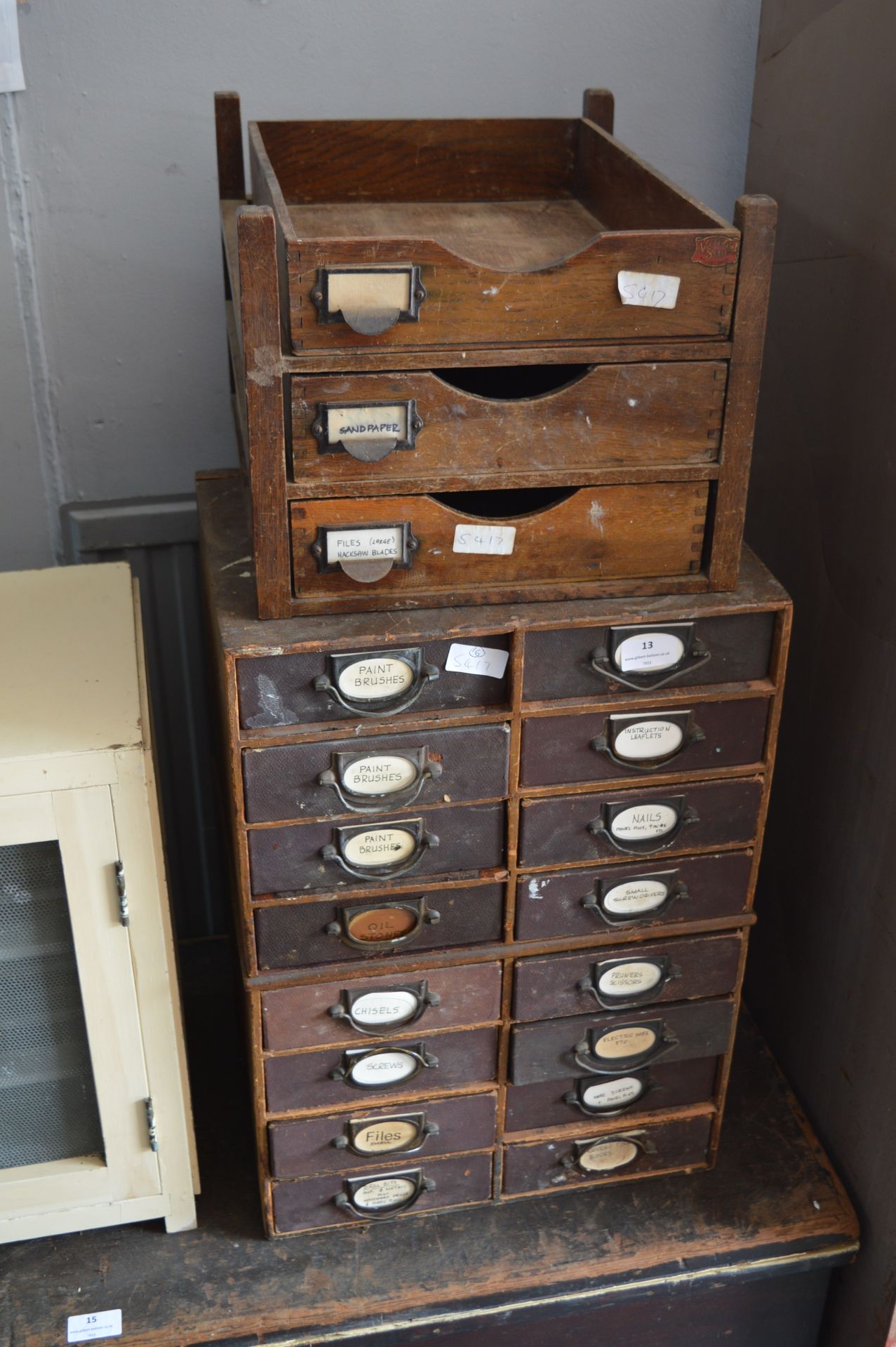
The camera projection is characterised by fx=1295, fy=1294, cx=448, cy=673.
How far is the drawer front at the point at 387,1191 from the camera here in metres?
1.58

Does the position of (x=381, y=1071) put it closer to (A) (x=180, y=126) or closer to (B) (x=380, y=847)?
(B) (x=380, y=847)

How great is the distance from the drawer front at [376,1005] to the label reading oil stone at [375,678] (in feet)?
1.17

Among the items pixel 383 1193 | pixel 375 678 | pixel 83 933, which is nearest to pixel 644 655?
pixel 375 678

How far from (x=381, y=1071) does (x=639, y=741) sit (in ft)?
1.64

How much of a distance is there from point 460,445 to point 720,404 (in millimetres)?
262

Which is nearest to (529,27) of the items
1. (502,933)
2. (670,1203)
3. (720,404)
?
(720,404)

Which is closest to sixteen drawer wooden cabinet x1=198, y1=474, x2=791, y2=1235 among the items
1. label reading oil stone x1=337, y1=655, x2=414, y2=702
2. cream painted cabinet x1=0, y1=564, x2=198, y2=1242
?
label reading oil stone x1=337, y1=655, x2=414, y2=702

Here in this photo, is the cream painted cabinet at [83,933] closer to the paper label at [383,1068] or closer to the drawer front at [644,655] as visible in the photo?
the paper label at [383,1068]

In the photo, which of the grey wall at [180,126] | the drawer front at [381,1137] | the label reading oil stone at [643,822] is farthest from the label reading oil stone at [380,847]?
the grey wall at [180,126]

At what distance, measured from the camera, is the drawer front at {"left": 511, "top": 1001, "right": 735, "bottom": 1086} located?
154 cm

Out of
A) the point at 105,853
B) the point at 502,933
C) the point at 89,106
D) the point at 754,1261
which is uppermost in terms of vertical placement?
the point at 89,106

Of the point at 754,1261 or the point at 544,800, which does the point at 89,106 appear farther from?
the point at 754,1261

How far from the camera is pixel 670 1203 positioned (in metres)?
1.66

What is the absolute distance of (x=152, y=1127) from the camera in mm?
1525
